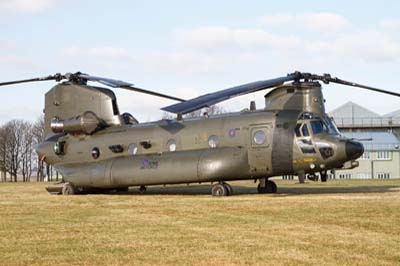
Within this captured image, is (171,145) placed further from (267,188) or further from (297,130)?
(297,130)

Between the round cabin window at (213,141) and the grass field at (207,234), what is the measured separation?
5978mm

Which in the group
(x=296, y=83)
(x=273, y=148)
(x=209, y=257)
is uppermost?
(x=296, y=83)

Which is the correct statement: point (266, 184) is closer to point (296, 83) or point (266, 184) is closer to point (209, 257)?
point (296, 83)

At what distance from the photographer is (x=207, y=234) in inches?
524

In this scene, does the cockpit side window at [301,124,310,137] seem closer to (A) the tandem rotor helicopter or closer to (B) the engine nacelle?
(A) the tandem rotor helicopter

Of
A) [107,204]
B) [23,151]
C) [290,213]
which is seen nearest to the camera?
[290,213]

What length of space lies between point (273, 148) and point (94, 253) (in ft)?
49.5

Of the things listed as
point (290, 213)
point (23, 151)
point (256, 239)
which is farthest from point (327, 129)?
point (23, 151)

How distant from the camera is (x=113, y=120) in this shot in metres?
30.9

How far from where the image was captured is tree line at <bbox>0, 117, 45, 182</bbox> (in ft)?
346

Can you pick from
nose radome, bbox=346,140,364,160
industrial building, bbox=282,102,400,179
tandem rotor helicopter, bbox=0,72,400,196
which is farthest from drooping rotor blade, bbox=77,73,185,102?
industrial building, bbox=282,102,400,179

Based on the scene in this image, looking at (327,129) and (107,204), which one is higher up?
(327,129)

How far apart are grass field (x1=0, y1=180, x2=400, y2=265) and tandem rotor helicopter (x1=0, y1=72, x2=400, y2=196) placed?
443 cm

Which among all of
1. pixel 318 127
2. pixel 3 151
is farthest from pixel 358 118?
pixel 318 127
